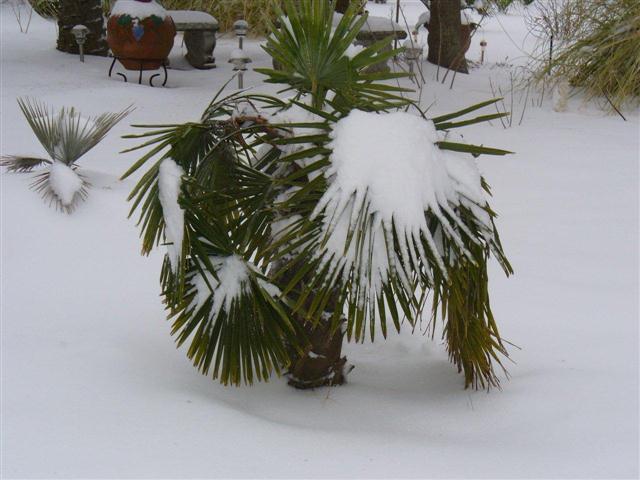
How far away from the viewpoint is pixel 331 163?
1.67m

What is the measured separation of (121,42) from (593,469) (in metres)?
4.99

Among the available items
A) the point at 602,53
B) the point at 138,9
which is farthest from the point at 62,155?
the point at 602,53

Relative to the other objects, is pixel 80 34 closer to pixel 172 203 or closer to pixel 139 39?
pixel 139 39

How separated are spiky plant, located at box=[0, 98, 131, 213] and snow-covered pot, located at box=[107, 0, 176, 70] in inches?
106

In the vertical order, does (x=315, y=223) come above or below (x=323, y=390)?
above

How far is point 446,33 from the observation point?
667 cm

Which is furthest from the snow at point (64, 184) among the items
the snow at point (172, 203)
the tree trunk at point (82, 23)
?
the tree trunk at point (82, 23)

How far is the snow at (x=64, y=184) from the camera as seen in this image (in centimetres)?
292

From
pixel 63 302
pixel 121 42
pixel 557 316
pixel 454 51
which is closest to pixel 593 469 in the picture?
pixel 557 316

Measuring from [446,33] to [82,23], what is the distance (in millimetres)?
3016

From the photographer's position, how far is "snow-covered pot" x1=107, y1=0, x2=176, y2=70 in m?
5.74

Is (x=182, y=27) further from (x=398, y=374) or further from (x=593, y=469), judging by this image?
(x=593, y=469)

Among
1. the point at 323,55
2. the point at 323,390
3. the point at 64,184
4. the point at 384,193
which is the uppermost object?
the point at 323,55

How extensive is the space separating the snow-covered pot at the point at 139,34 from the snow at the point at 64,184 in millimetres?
2933
